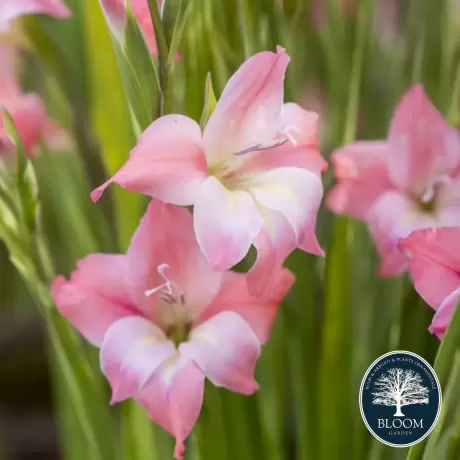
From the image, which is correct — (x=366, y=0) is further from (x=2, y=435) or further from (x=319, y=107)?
(x=2, y=435)

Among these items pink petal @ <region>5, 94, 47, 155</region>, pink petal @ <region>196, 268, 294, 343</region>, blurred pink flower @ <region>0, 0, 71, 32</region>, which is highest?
blurred pink flower @ <region>0, 0, 71, 32</region>

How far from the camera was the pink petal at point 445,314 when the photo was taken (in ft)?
0.83

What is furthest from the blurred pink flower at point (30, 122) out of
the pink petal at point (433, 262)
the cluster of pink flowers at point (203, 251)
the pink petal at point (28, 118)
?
the pink petal at point (433, 262)

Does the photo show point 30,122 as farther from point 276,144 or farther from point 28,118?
point 276,144

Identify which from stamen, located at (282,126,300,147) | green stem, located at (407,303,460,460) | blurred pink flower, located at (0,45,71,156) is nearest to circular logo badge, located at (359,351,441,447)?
green stem, located at (407,303,460,460)

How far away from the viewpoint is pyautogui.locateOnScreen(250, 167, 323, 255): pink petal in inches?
10.0

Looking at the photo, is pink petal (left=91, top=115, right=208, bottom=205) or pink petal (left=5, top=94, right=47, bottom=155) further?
pink petal (left=5, top=94, right=47, bottom=155)

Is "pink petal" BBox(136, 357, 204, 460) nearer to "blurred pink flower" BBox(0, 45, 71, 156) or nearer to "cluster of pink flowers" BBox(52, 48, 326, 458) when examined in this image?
"cluster of pink flowers" BBox(52, 48, 326, 458)

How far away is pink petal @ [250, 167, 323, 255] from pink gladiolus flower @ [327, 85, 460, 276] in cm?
6

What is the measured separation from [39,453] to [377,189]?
0.51m

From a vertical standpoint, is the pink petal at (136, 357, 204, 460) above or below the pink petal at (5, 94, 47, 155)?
below

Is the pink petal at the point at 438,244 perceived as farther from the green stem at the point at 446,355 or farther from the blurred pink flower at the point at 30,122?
the blurred pink flower at the point at 30,122

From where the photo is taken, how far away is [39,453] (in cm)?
66

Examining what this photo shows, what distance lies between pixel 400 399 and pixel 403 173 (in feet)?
0.36
